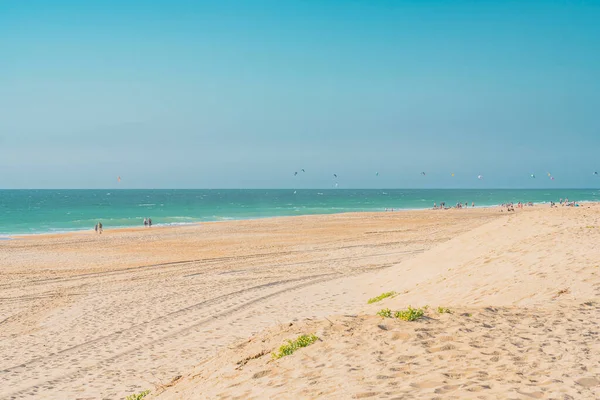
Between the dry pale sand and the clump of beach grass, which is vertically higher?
the clump of beach grass

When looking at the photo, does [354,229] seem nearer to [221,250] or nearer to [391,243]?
[391,243]

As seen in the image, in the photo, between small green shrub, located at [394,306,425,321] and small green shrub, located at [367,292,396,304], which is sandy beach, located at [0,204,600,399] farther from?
small green shrub, located at [367,292,396,304]

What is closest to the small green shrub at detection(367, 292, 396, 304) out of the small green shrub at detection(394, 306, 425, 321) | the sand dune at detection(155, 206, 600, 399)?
the sand dune at detection(155, 206, 600, 399)

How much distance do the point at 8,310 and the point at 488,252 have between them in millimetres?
15659

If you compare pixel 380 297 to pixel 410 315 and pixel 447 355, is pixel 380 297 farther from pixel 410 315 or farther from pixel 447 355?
pixel 447 355

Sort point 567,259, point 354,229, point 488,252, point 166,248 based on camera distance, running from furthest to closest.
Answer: point 354,229
point 166,248
point 488,252
point 567,259

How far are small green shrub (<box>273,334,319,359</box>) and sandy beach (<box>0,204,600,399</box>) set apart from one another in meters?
0.13

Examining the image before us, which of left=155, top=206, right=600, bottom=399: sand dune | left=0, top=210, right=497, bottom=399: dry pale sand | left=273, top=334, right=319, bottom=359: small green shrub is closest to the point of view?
left=155, top=206, right=600, bottom=399: sand dune

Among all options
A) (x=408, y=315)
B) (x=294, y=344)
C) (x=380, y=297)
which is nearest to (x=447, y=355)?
(x=408, y=315)

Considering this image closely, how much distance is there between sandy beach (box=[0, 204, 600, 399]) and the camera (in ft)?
21.8

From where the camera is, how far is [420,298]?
47.5 feet

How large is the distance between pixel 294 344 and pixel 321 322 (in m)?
1.16

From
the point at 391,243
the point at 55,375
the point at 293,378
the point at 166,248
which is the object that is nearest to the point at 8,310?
the point at 55,375

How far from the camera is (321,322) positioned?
899cm
